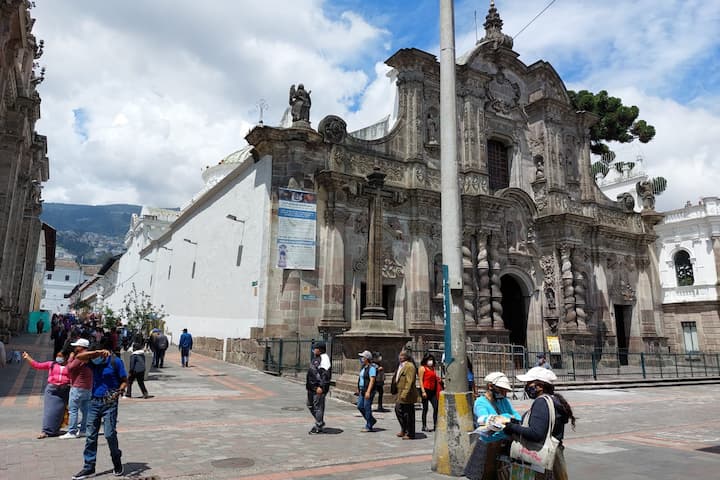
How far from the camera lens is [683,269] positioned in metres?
34.0

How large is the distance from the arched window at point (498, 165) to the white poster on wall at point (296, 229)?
1204cm

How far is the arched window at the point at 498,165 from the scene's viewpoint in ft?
90.1

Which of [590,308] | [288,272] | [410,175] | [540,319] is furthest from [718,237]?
[288,272]

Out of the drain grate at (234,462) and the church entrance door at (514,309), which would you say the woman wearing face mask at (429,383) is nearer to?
the drain grate at (234,462)

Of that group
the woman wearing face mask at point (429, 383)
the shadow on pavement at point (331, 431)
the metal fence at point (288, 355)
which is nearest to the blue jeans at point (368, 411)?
the shadow on pavement at point (331, 431)

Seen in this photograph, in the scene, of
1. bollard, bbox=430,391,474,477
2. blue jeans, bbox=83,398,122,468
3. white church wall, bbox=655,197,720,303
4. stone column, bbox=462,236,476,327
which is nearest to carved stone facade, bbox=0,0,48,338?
blue jeans, bbox=83,398,122,468

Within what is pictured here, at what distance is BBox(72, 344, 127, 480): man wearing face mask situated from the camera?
5781 millimetres

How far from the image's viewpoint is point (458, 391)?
647 centimetres

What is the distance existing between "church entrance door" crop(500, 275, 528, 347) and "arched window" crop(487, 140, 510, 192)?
5308 mm

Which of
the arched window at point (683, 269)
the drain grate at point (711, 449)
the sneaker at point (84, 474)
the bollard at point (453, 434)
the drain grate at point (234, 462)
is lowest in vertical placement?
the drain grate at point (711, 449)

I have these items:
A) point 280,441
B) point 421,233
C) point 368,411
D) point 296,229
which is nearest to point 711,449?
point 368,411

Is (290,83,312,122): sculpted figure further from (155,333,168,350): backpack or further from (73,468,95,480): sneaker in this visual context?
(73,468,95,480): sneaker

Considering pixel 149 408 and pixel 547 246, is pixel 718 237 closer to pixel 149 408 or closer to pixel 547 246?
pixel 547 246

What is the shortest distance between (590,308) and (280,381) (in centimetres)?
1929
